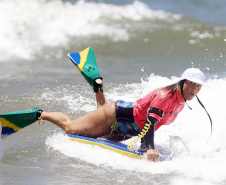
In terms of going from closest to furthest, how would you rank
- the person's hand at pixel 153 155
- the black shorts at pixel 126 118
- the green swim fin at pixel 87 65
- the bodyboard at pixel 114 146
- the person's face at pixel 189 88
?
1. the person's face at pixel 189 88
2. the person's hand at pixel 153 155
3. the bodyboard at pixel 114 146
4. the black shorts at pixel 126 118
5. the green swim fin at pixel 87 65

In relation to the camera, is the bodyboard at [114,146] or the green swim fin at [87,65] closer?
the bodyboard at [114,146]

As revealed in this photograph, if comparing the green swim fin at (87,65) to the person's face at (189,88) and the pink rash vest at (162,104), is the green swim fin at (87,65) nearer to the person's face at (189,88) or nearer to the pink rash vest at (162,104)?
the pink rash vest at (162,104)

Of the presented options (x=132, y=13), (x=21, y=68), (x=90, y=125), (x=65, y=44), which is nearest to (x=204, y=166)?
(x=90, y=125)

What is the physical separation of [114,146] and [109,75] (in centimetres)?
386

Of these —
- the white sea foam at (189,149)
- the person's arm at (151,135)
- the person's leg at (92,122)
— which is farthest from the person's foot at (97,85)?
the person's arm at (151,135)

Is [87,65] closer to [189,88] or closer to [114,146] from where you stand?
[114,146]

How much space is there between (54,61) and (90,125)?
4787mm

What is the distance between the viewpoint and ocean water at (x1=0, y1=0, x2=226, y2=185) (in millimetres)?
4320

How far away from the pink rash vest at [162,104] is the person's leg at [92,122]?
0.30 meters

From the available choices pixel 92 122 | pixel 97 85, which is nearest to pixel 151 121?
pixel 92 122

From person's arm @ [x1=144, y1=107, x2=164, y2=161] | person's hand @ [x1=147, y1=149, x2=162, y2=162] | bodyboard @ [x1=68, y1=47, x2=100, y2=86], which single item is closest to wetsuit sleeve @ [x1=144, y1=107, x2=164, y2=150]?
person's arm @ [x1=144, y1=107, x2=164, y2=161]

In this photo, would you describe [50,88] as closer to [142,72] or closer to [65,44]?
[142,72]

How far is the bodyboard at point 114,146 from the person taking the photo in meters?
4.48

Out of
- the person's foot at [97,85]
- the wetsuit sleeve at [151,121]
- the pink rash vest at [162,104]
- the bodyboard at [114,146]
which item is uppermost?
the person's foot at [97,85]
